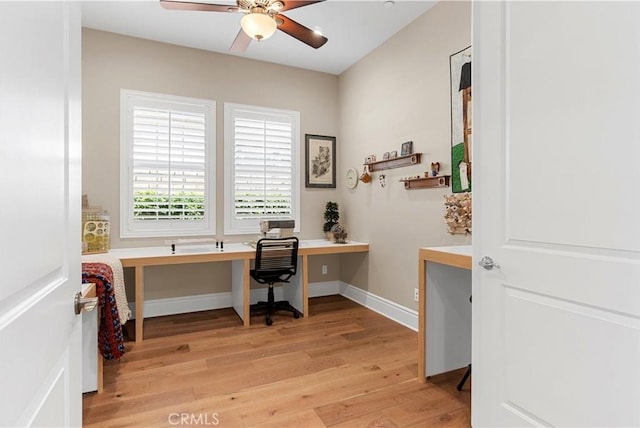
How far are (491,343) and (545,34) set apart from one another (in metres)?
1.32

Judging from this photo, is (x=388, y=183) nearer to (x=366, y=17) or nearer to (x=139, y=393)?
(x=366, y=17)

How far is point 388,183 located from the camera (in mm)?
3699

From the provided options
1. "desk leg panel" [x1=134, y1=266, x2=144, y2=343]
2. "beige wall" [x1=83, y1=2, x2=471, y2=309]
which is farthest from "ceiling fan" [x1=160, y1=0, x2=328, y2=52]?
"desk leg panel" [x1=134, y1=266, x2=144, y2=343]

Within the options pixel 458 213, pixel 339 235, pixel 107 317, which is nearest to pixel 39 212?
pixel 107 317

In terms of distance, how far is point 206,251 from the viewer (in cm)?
355

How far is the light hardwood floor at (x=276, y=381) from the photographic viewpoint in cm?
194

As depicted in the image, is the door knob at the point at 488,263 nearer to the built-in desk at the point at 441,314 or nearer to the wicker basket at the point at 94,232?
the built-in desk at the point at 441,314

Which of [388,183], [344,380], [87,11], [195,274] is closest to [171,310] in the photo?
[195,274]

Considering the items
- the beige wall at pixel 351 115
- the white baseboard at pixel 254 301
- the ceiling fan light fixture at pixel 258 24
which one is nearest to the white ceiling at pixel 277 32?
the beige wall at pixel 351 115

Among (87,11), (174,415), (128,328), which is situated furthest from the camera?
(128,328)

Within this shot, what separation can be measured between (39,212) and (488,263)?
5.29 ft

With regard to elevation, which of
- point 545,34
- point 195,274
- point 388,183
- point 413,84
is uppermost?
point 413,84

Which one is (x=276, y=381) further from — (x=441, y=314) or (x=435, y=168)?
(x=435, y=168)

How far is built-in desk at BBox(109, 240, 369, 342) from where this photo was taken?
3090 millimetres
